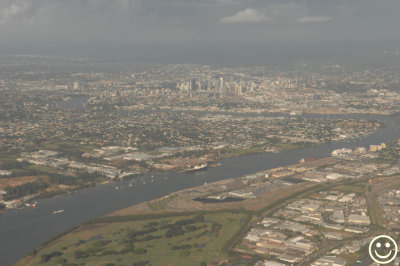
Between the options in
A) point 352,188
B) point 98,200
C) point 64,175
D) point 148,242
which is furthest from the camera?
point 64,175

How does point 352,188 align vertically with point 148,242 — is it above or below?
above

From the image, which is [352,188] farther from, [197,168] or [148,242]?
[148,242]

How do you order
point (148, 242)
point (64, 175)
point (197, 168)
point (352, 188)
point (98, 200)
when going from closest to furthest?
point (148, 242) < point (98, 200) < point (352, 188) < point (64, 175) < point (197, 168)

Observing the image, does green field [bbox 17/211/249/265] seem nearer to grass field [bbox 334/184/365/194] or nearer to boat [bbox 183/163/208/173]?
grass field [bbox 334/184/365/194]

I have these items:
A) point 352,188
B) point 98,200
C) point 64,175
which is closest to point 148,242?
point 98,200

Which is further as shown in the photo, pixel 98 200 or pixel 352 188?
pixel 352 188

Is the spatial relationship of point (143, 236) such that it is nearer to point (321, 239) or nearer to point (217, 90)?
point (321, 239)

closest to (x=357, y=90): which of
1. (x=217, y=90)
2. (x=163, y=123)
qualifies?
(x=217, y=90)
